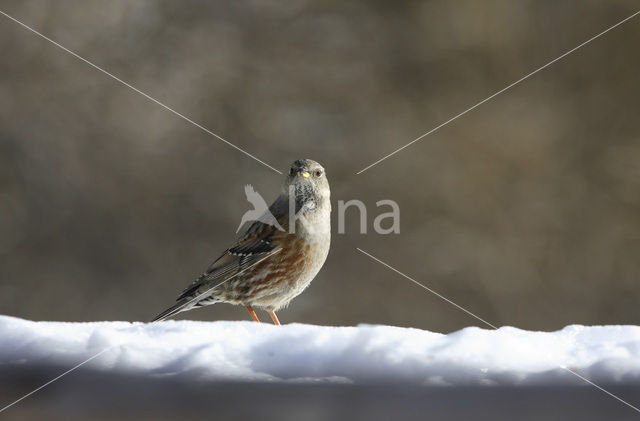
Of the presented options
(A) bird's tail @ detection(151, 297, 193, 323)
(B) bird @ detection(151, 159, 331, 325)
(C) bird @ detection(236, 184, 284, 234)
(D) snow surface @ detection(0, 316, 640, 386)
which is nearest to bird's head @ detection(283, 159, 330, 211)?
(B) bird @ detection(151, 159, 331, 325)

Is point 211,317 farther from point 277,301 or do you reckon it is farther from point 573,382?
point 573,382

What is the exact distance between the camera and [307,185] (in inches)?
128

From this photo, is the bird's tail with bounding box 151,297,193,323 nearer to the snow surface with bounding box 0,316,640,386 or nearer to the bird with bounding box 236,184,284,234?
the bird with bounding box 236,184,284,234

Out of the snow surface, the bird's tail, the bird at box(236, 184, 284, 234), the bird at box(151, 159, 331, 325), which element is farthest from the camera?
the bird at box(236, 184, 284, 234)

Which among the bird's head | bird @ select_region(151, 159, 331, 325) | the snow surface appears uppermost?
the bird's head

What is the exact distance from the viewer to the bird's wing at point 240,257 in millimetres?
3203

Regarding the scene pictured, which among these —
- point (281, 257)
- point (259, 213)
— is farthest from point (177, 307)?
point (259, 213)

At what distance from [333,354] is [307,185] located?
2.21 metres

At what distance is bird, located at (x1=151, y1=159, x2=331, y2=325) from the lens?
124 inches

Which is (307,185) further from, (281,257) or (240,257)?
(240,257)

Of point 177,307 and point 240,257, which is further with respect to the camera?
point 240,257

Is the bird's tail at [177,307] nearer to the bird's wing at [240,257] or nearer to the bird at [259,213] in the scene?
the bird's wing at [240,257]

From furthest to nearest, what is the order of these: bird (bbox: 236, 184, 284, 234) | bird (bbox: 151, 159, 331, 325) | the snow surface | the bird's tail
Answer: bird (bbox: 236, 184, 284, 234) → bird (bbox: 151, 159, 331, 325) → the bird's tail → the snow surface

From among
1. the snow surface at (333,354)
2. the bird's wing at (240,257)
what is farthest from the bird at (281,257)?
the snow surface at (333,354)
